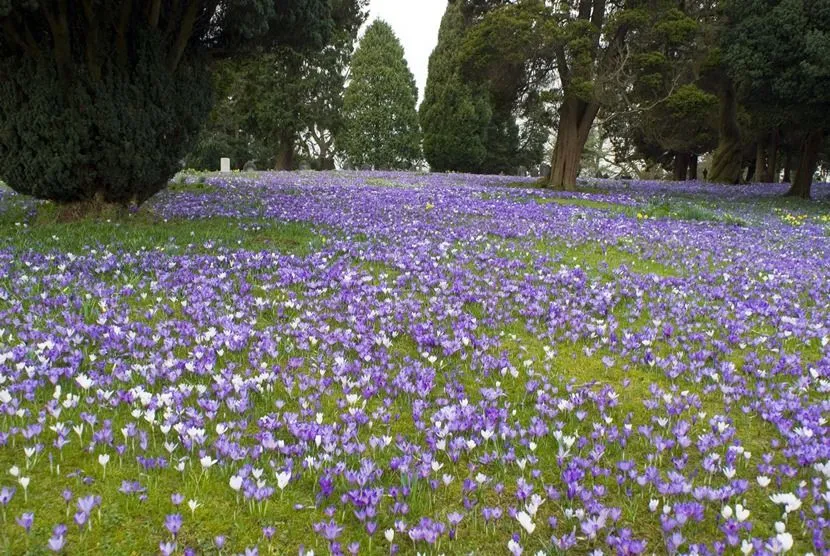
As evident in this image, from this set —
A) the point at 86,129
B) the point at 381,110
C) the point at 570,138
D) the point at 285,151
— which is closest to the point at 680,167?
the point at 381,110

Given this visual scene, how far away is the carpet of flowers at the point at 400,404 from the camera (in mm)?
2881

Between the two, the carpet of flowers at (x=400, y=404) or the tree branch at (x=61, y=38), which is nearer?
the carpet of flowers at (x=400, y=404)

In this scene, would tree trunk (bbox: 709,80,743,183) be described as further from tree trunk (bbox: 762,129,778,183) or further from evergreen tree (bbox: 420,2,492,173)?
evergreen tree (bbox: 420,2,492,173)

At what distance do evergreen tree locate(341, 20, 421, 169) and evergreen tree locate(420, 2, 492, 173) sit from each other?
49.5 inches

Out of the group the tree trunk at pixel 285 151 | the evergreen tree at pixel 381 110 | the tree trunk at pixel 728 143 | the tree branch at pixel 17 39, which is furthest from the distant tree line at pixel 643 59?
the tree trunk at pixel 285 151

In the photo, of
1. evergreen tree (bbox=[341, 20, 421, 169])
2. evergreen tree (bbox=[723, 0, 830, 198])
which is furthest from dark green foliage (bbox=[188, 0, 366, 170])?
evergreen tree (bbox=[723, 0, 830, 198])

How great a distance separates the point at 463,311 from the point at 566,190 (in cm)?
1754

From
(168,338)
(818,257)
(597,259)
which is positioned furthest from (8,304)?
(818,257)

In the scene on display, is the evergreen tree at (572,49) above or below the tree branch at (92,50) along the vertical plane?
above

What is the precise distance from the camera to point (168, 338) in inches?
195

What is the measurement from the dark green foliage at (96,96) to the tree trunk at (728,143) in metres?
27.3

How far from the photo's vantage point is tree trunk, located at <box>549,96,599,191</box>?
73.8 ft

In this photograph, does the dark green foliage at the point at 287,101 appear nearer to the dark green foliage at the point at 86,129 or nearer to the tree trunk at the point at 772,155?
the tree trunk at the point at 772,155

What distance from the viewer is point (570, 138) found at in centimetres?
2275
